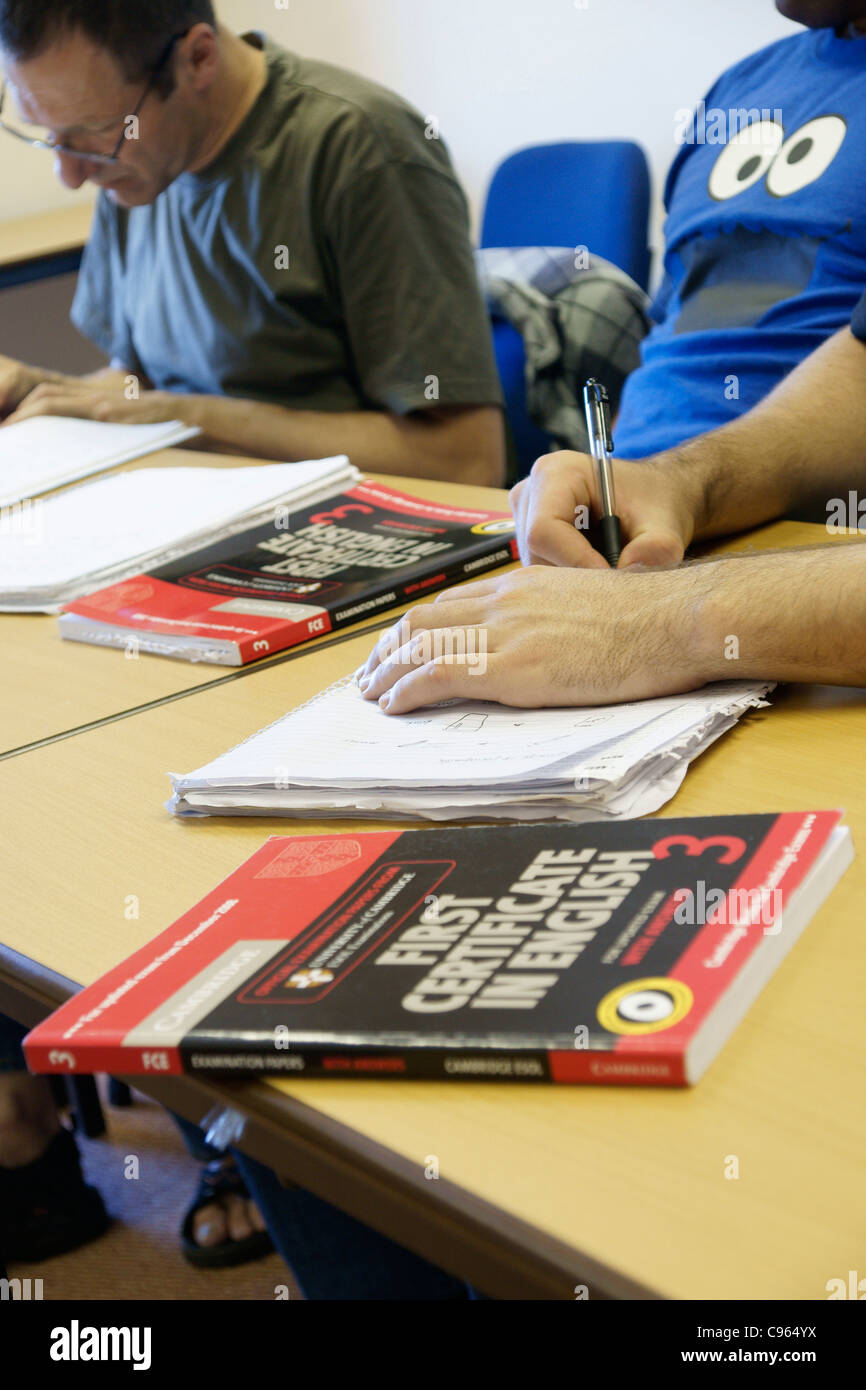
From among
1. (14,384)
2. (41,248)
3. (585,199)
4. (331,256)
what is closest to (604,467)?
(331,256)

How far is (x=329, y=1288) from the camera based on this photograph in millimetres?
1049

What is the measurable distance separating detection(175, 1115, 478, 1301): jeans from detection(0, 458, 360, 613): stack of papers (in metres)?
0.51

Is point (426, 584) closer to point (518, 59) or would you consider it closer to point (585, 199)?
point (585, 199)

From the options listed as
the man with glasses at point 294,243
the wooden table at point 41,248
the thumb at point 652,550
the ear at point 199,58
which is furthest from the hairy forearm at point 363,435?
the wooden table at point 41,248

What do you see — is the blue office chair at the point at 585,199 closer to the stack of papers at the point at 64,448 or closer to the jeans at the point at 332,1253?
the stack of papers at the point at 64,448

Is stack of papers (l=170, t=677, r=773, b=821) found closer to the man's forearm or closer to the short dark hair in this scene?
the man's forearm

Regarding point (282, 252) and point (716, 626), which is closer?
point (716, 626)

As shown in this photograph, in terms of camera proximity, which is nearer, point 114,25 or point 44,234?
point 114,25

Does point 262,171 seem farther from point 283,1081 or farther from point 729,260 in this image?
point 283,1081

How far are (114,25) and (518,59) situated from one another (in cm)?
221

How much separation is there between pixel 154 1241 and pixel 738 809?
118 centimetres

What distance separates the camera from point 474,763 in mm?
728
